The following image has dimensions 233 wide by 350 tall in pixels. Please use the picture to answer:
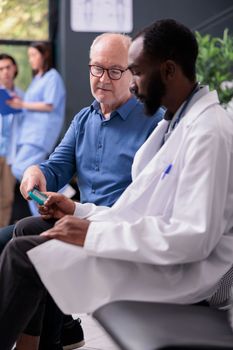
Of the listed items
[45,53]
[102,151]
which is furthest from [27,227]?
[45,53]

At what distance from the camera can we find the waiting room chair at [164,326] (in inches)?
56.0

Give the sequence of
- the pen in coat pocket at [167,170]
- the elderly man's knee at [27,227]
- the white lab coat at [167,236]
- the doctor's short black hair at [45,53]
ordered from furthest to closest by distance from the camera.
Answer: the doctor's short black hair at [45,53], the elderly man's knee at [27,227], the pen in coat pocket at [167,170], the white lab coat at [167,236]

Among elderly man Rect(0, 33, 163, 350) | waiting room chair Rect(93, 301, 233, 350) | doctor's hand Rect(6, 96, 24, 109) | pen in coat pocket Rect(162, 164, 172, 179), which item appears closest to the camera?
waiting room chair Rect(93, 301, 233, 350)

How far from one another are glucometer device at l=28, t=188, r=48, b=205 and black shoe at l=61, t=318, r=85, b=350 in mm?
611

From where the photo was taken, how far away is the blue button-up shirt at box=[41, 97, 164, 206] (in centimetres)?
233

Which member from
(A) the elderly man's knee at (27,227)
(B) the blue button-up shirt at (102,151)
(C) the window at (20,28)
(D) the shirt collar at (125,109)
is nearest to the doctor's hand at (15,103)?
(C) the window at (20,28)

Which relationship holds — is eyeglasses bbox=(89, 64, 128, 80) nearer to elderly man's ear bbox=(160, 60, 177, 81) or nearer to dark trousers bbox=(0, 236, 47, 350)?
elderly man's ear bbox=(160, 60, 177, 81)

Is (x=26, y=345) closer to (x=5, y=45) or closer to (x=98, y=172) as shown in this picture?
(x=98, y=172)

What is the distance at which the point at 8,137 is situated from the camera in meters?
5.71

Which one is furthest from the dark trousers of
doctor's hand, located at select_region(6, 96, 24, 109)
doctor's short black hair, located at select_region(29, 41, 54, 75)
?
doctor's short black hair, located at select_region(29, 41, 54, 75)

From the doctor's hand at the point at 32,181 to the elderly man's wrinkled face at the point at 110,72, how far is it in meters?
0.32

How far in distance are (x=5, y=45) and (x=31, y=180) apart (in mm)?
4149

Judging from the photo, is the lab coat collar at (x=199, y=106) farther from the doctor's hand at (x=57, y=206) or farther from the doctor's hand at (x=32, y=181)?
the doctor's hand at (x=32, y=181)

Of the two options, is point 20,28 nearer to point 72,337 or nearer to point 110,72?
point 110,72
